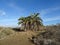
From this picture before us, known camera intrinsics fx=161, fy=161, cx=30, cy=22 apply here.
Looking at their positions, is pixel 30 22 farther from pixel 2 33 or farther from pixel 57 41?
pixel 57 41

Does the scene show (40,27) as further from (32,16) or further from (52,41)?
(52,41)

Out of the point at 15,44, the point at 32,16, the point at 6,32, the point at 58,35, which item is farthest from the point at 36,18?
the point at 58,35

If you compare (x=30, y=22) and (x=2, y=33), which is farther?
(x=30, y=22)

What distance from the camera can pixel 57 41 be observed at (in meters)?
16.3

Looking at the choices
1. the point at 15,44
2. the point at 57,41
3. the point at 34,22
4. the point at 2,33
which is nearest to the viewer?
the point at 57,41

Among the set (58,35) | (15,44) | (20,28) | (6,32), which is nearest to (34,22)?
(20,28)

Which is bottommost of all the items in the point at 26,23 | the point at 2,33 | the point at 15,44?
the point at 15,44

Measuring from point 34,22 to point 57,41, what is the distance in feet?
59.6

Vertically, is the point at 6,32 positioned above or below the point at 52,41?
above

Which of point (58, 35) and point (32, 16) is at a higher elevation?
point (32, 16)

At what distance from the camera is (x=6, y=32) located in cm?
3109

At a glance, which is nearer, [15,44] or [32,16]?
[15,44]

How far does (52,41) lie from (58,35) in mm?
1123

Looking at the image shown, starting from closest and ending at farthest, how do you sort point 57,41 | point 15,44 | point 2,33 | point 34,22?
A: point 57,41, point 15,44, point 2,33, point 34,22
